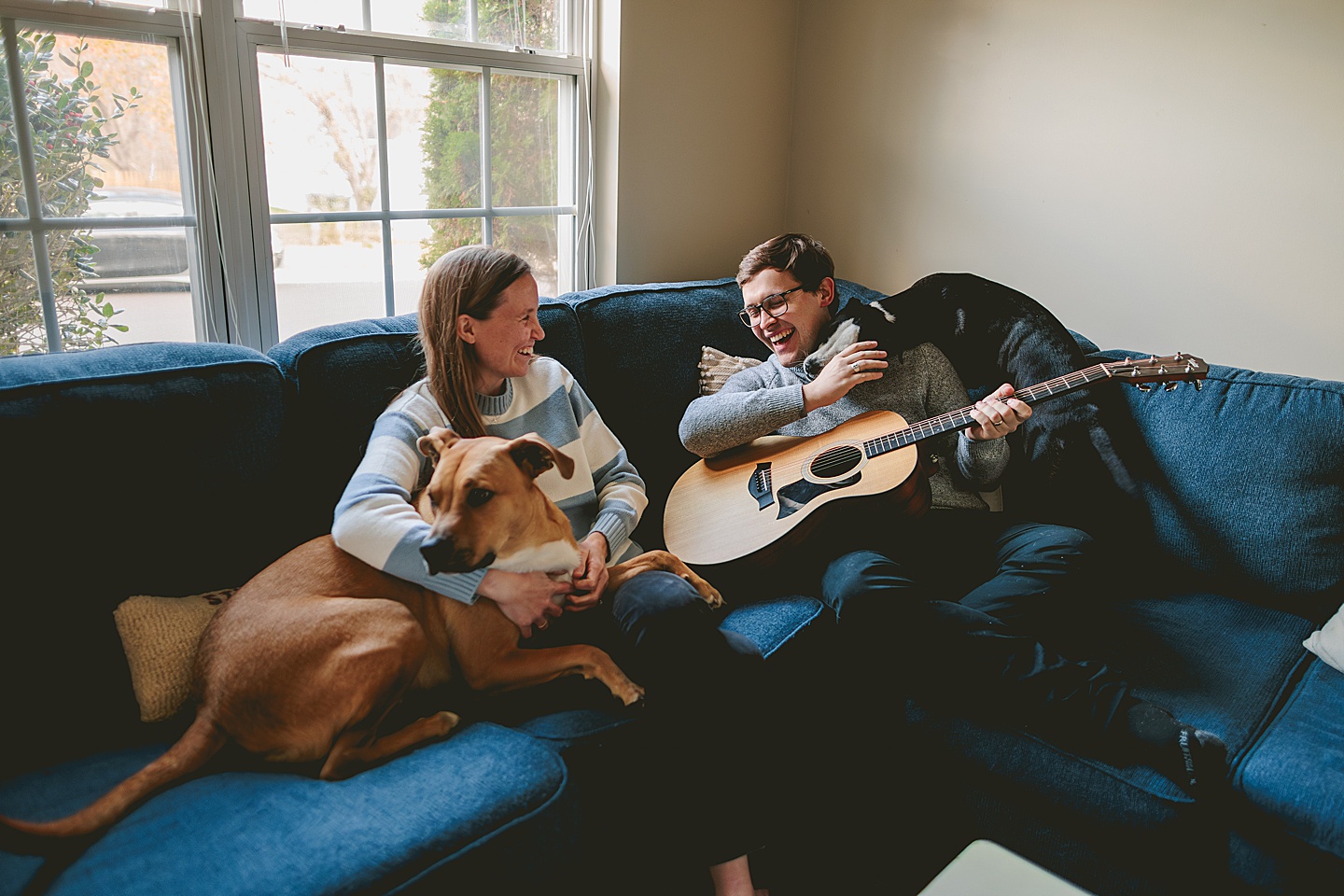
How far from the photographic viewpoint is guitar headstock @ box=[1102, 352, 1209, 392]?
1773 mm

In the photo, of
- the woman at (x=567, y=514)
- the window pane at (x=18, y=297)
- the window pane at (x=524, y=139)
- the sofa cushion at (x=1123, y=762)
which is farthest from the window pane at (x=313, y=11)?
the sofa cushion at (x=1123, y=762)

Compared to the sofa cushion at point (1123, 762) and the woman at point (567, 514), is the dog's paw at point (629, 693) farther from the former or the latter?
the sofa cushion at point (1123, 762)

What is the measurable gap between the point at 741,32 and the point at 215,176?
5.44 feet

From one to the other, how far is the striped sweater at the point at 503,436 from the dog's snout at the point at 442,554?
45 mm

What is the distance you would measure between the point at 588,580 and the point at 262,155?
123 centimetres

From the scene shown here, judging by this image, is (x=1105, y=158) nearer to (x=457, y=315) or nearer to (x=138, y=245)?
(x=457, y=315)

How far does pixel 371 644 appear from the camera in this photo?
1312mm

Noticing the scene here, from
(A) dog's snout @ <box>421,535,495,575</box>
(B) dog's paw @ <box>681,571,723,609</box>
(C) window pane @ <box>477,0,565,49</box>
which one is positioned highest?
(C) window pane @ <box>477,0,565,49</box>

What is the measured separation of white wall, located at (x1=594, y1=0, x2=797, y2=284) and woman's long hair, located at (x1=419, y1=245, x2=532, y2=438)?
1108 millimetres

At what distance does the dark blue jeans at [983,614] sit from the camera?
156cm

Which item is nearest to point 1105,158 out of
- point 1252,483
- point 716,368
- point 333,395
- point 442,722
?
point 1252,483

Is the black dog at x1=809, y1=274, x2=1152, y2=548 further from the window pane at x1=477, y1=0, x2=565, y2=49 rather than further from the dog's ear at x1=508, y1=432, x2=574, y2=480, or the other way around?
the window pane at x1=477, y1=0, x2=565, y2=49

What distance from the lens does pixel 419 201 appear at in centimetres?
229

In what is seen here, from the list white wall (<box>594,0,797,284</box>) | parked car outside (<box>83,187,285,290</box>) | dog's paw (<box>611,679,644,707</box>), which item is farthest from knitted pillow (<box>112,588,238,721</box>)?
white wall (<box>594,0,797,284</box>)
